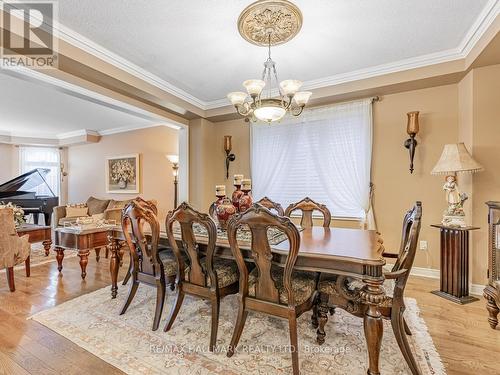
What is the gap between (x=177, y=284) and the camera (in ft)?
7.16

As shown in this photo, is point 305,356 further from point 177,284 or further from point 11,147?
point 11,147

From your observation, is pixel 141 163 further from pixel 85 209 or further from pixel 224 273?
pixel 224 273

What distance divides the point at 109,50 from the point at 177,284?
2.46 meters

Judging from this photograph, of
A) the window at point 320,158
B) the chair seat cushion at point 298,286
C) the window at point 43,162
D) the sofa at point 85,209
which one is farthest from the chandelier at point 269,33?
the window at point 43,162

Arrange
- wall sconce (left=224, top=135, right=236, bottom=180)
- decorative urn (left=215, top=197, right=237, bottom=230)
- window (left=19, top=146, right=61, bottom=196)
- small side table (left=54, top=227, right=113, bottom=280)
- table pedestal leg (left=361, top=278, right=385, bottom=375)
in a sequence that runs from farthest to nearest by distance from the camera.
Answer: window (left=19, top=146, right=61, bottom=196) < wall sconce (left=224, top=135, right=236, bottom=180) < small side table (left=54, top=227, right=113, bottom=280) < decorative urn (left=215, top=197, right=237, bottom=230) < table pedestal leg (left=361, top=278, right=385, bottom=375)

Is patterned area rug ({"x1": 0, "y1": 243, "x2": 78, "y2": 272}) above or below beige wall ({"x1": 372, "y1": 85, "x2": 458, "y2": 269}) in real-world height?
below

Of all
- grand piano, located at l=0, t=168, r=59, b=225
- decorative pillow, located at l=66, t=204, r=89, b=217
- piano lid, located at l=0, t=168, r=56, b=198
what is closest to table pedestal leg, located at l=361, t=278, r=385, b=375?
decorative pillow, located at l=66, t=204, r=89, b=217

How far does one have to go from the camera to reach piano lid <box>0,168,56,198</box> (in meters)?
5.65

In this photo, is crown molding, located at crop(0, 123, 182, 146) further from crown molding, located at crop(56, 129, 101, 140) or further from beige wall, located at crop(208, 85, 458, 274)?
beige wall, located at crop(208, 85, 458, 274)

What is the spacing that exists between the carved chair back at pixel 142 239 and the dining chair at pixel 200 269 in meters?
0.18

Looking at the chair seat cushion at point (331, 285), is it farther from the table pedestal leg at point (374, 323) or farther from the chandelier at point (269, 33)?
the chandelier at point (269, 33)

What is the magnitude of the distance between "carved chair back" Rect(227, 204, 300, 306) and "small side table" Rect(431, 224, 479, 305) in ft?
6.85

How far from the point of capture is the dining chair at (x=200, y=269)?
1.88 meters

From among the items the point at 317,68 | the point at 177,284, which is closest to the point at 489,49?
the point at 317,68
